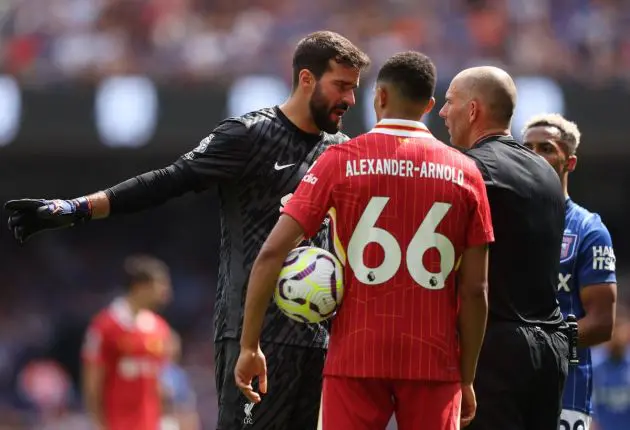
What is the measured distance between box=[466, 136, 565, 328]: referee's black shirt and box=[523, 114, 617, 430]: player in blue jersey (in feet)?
2.56

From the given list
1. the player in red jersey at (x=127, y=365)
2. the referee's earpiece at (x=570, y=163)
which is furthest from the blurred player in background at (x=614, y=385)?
the referee's earpiece at (x=570, y=163)

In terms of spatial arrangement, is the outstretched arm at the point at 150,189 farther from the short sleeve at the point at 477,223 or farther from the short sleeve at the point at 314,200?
the short sleeve at the point at 477,223

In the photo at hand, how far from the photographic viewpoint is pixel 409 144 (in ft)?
17.2

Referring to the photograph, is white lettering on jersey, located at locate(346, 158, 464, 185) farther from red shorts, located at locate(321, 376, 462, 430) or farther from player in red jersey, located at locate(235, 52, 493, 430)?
red shorts, located at locate(321, 376, 462, 430)

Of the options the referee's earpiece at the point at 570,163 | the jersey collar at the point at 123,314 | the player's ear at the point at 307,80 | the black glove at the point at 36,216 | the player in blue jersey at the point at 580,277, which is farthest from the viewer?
the jersey collar at the point at 123,314

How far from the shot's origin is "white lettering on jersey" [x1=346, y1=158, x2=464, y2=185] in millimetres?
5145

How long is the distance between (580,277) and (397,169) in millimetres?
1828

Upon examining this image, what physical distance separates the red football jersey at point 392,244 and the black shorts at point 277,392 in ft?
2.42

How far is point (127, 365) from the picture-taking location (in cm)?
1140

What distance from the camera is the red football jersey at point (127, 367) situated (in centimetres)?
1130

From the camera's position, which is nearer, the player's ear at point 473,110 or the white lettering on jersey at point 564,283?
the player's ear at point 473,110

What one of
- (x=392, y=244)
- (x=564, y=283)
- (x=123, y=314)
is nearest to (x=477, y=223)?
(x=392, y=244)

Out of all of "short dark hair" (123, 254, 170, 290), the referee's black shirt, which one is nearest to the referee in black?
the referee's black shirt

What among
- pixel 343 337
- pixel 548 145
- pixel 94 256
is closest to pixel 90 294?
pixel 94 256
